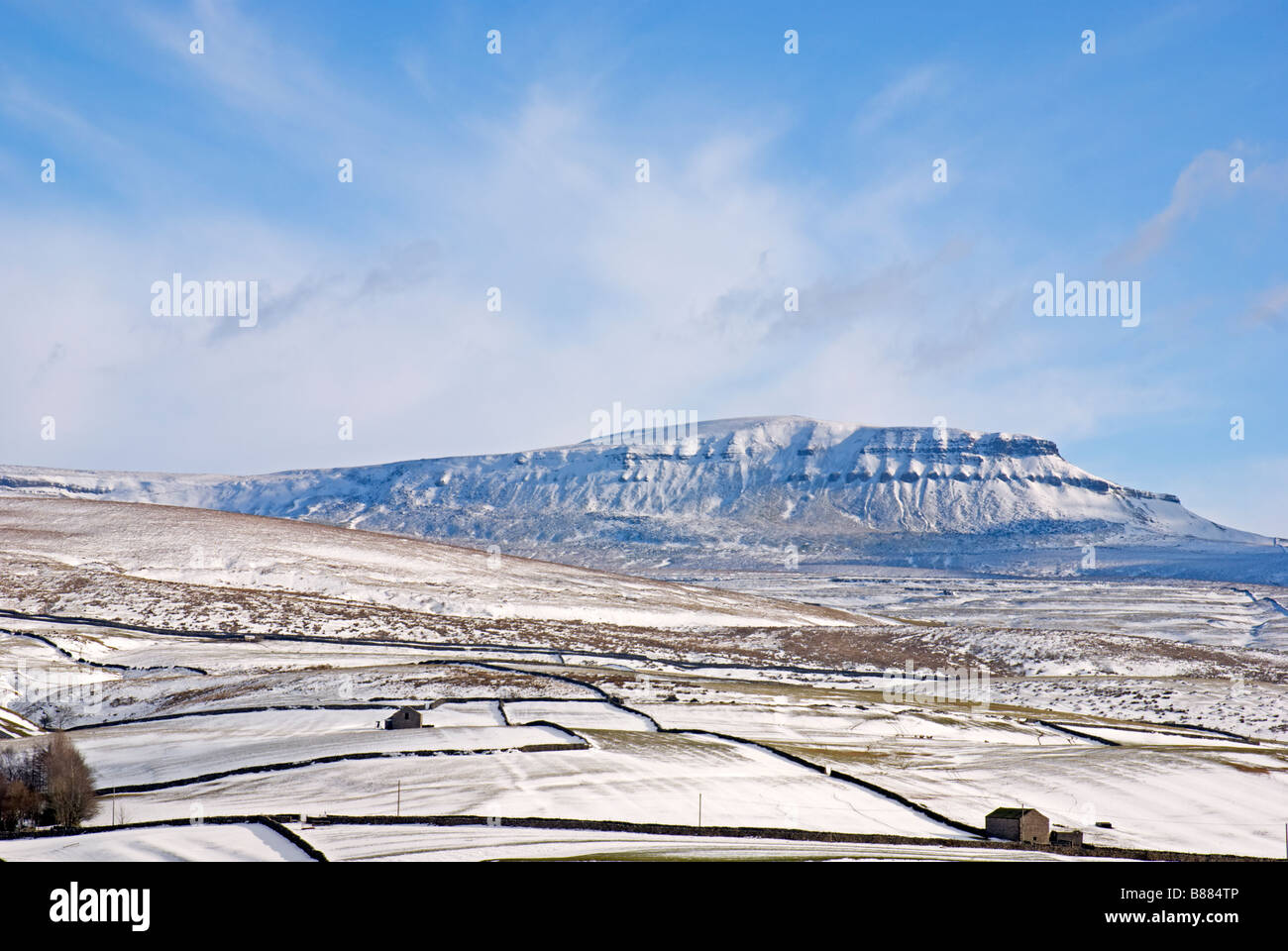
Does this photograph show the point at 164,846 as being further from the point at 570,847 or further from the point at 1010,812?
the point at 1010,812

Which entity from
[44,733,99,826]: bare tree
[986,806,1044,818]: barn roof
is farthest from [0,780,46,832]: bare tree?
[986,806,1044,818]: barn roof

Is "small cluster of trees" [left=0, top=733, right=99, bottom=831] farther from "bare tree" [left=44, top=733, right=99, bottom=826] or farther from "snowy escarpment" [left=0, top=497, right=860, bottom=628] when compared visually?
"snowy escarpment" [left=0, top=497, right=860, bottom=628]

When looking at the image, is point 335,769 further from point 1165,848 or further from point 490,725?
point 1165,848

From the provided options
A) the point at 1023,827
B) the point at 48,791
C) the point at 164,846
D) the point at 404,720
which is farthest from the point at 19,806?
the point at 1023,827

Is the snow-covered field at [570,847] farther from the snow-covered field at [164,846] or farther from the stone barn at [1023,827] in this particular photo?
the stone barn at [1023,827]

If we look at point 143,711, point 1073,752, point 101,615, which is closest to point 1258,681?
point 1073,752

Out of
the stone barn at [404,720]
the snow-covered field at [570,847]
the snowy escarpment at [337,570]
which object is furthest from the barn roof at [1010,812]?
the snowy escarpment at [337,570]
